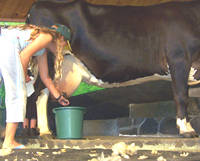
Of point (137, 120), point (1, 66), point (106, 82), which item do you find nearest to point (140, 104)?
point (137, 120)

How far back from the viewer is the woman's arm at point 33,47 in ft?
8.13

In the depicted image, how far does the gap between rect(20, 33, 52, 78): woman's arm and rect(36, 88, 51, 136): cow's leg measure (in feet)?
2.17

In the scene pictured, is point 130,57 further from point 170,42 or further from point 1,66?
point 1,66

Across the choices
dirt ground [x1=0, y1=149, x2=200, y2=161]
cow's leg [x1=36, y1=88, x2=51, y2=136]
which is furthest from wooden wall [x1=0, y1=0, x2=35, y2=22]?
dirt ground [x1=0, y1=149, x2=200, y2=161]

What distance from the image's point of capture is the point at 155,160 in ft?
6.33

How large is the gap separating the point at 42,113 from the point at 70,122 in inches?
12.6

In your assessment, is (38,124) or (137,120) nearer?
(38,124)

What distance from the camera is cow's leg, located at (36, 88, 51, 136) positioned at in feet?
9.96

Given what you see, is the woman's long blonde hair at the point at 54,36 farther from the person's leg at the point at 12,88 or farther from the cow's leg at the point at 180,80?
the cow's leg at the point at 180,80

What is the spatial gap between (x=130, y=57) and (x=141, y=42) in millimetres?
160

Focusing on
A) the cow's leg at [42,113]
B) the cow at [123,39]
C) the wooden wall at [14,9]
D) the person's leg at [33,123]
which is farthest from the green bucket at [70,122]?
the wooden wall at [14,9]

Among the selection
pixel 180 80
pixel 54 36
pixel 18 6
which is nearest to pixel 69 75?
pixel 54 36

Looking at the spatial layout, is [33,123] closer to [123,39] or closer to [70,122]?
[70,122]

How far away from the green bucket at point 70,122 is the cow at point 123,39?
402 mm
